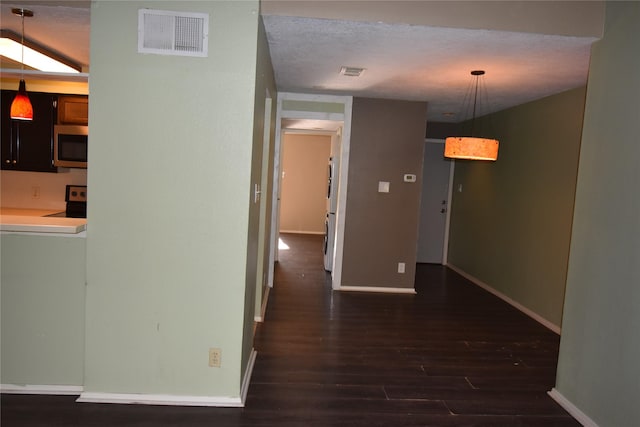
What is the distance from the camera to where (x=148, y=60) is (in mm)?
2463

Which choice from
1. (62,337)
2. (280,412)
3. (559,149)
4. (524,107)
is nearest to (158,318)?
(62,337)

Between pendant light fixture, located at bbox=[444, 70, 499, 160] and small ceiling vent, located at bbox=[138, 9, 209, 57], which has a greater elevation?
small ceiling vent, located at bbox=[138, 9, 209, 57]

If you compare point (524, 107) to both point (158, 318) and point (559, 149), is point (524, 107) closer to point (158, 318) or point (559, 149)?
point (559, 149)

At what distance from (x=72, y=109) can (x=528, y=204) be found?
16.2ft

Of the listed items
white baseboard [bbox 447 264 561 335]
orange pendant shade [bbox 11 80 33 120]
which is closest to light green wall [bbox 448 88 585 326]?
white baseboard [bbox 447 264 561 335]

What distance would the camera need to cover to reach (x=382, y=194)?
18.1ft

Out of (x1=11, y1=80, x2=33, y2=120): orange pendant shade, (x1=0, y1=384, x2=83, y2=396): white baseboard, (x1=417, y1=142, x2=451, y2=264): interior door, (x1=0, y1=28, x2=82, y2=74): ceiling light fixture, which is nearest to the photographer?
(x1=0, y1=384, x2=83, y2=396): white baseboard

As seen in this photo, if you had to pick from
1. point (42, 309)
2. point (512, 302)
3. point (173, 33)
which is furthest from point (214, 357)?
point (512, 302)

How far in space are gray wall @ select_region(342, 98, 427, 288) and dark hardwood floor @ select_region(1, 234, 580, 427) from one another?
0.39 metres

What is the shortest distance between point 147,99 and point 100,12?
1.71 feet

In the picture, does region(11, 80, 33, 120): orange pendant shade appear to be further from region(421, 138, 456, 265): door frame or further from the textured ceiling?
region(421, 138, 456, 265): door frame

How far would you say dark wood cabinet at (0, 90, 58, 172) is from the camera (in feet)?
14.4

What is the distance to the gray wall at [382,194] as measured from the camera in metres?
5.41

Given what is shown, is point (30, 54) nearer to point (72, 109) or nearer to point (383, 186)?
point (72, 109)
